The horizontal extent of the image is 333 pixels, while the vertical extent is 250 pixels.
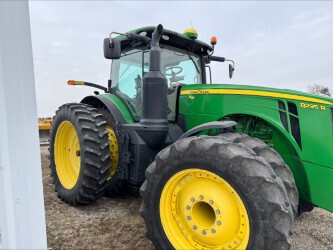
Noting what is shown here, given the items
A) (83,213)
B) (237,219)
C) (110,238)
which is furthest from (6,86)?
(83,213)

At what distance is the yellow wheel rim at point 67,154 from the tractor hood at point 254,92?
5.90 ft

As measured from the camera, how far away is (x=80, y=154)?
360 centimetres

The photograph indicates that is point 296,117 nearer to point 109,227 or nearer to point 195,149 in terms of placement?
point 195,149

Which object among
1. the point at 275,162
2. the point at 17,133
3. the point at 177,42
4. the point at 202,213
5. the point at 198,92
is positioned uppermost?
the point at 177,42

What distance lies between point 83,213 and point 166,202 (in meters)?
1.49

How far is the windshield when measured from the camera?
3.76 meters

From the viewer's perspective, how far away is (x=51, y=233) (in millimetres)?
2920

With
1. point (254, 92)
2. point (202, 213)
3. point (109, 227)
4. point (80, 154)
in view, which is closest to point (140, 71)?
point (80, 154)

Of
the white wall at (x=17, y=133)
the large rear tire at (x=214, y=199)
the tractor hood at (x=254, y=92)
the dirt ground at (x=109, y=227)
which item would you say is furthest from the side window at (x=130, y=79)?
the white wall at (x=17, y=133)

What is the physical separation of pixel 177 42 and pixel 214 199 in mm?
2289

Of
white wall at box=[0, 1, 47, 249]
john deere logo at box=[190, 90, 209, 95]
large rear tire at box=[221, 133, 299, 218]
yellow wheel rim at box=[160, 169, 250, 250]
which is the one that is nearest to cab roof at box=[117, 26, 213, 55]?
john deere logo at box=[190, 90, 209, 95]

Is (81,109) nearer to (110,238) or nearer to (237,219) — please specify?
→ (110,238)

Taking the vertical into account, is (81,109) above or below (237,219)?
above

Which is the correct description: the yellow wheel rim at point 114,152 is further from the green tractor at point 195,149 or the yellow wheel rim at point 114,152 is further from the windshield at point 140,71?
the windshield at point 140,71
